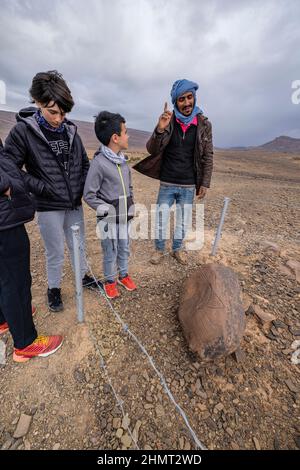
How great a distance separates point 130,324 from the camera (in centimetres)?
A: 274

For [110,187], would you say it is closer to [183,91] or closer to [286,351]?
[183,91]

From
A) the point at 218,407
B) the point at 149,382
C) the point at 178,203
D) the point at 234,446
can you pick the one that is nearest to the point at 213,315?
the point at 218,407

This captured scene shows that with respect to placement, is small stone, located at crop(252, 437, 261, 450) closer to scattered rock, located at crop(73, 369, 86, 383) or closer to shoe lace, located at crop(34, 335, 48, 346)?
scattered rock, located at crop(73, 369, 86, 383)

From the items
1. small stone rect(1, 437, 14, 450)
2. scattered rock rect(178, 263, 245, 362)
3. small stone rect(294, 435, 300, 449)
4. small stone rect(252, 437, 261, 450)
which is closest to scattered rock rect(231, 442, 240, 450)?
small stone rect(252, 437, 261, 450)

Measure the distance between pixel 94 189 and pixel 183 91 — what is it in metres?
1.71

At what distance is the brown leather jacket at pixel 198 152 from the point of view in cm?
316

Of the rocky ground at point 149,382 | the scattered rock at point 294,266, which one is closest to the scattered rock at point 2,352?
the rocky ground at point 149,382

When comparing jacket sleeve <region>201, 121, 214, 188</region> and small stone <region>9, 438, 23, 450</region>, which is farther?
jacket sleeve <region>201, 121, 214, 188</region>

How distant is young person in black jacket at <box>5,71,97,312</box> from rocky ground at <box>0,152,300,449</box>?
2.83 ft

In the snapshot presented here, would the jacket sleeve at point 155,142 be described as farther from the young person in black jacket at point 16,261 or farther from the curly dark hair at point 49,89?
the young person in black jacket at point 16,261

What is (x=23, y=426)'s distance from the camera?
6.02 feet

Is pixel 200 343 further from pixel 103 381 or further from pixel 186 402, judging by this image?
pixel 103 381

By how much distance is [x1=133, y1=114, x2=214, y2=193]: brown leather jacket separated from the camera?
316cm
